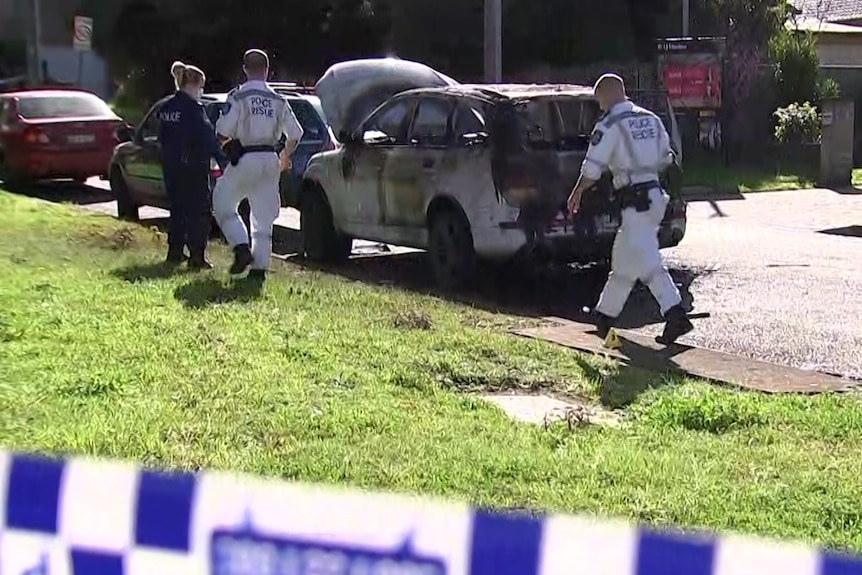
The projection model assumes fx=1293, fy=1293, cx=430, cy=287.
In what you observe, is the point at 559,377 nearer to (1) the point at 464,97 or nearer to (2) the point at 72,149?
(1) the point at 464,97

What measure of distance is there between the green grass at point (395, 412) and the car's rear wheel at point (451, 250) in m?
1.41

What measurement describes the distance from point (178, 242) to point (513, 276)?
112 inches

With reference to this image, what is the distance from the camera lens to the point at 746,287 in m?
10.6

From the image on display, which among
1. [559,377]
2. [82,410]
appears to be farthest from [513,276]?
[82,410]

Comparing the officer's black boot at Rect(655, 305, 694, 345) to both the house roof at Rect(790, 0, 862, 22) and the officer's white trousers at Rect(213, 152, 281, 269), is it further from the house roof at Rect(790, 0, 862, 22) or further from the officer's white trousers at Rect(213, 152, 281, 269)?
the house roof at Rect(790, 0, 862, 22)

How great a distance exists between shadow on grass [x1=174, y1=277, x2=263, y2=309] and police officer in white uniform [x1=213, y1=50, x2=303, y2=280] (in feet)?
0.94

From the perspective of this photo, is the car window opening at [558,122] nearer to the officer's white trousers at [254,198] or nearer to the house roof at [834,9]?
the officer's white trousers at [254,198]

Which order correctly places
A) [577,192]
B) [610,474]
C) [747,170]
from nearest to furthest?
[610,474], [577,192], [747,170]

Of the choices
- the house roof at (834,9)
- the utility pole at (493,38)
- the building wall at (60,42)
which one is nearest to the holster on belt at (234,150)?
the utility pole at (493,38)

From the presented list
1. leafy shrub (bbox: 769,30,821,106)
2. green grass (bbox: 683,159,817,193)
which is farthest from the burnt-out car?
leafy shrub (bbox: 769,30,821,106)

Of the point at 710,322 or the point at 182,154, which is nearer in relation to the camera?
the point at 710,322

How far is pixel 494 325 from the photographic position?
852cm

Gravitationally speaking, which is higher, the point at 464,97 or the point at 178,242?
the point at 464,97

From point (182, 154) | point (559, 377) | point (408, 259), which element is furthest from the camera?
point (408, 259)
